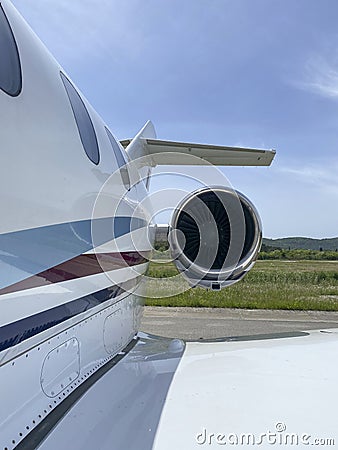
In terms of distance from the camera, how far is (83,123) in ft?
9.55

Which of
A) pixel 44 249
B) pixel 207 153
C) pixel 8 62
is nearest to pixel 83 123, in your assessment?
pixel 8 62

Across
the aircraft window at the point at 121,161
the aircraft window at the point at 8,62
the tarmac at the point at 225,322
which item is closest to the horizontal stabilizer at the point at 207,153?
the aircraft window at the point at 121,161

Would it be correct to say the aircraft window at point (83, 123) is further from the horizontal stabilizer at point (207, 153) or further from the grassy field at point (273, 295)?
the grassy field at point (273, 295)

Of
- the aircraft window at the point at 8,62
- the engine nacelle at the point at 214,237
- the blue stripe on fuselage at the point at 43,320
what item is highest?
the aircraft window at the point at 8,62

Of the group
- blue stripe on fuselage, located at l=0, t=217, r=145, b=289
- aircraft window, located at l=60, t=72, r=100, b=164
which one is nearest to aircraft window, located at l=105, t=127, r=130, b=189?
aircraft window, located at l=60, t=72, r=100, b=164

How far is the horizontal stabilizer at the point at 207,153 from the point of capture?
5363 mm

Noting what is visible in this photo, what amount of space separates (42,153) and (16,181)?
306 mm

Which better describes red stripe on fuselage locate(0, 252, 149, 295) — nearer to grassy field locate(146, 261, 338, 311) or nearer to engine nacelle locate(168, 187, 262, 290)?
engine nacelle locate(168, 187, 262, 290)

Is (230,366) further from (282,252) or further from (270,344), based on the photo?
(282,252)

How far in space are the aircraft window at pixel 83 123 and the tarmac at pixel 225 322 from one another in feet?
21.8

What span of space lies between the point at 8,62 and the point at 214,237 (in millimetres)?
3362

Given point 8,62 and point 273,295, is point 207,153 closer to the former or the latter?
point 8,62

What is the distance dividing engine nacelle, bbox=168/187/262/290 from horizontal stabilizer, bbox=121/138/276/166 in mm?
771

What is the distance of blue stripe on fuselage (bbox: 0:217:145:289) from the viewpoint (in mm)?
1658
